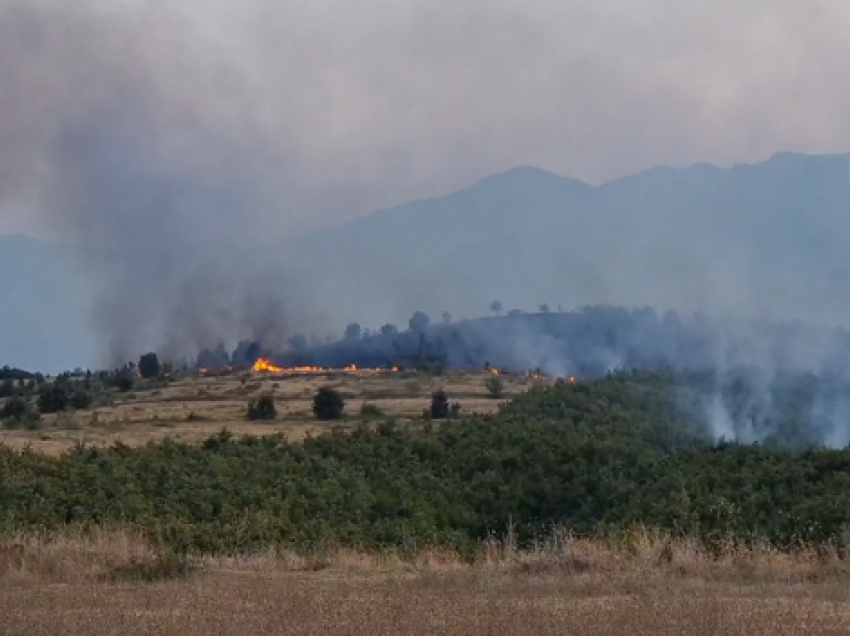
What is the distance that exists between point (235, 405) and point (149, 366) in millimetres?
21341

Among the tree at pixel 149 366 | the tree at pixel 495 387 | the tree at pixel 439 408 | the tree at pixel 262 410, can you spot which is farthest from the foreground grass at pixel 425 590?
the tree at pixel 149 366

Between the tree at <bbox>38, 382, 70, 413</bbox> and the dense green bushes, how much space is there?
2733 centimetres

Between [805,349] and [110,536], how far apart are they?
3738cm

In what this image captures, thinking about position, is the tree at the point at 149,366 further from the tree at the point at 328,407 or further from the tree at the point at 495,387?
the tree at the point at 328,407

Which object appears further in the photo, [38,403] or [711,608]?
[38,403]

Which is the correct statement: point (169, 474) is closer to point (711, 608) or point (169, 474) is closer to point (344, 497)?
point (344, 497)

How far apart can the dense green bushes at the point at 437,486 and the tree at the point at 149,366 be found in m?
40.9

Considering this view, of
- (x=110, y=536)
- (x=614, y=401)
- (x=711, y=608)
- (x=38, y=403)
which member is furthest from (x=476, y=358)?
(x=711, y=608)

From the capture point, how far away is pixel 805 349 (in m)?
51.1

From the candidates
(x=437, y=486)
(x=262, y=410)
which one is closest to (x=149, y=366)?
(x=262, y=410)

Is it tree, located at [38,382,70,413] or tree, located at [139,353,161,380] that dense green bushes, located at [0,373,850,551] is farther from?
tree, located at [139,353,161,380]

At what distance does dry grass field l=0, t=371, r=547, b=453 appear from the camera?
141 feet

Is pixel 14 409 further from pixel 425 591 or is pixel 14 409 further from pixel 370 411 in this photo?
pixel 425 591

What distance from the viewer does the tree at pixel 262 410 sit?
164ft
